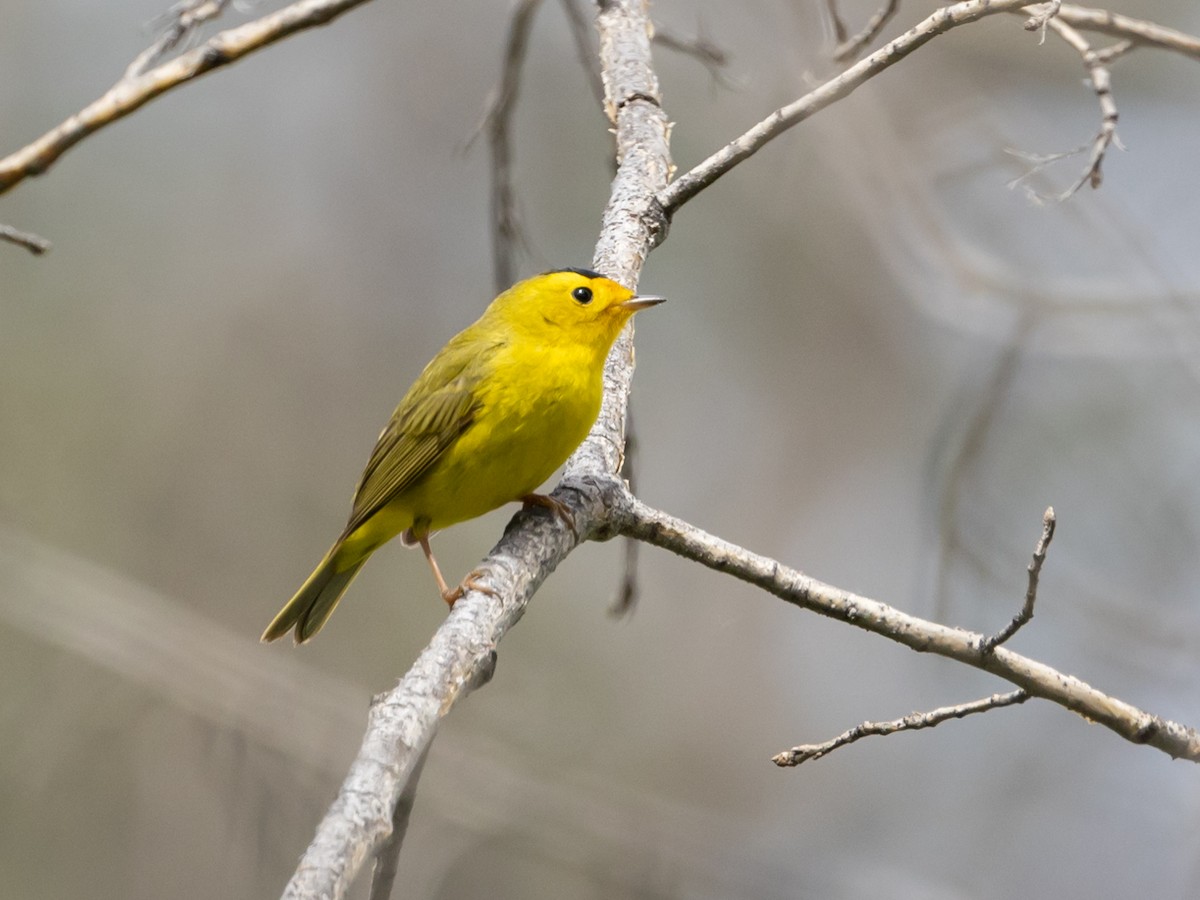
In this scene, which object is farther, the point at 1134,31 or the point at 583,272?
the point at 583,272

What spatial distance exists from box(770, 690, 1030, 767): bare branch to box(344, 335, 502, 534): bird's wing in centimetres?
177

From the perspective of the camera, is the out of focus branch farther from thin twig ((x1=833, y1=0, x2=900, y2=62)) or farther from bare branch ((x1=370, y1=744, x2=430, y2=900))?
bare branch ((x1=370, y1=744, x2=430, y2=900))

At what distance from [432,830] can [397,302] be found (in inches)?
259

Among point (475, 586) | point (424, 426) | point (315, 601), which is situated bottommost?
point (315, 601)

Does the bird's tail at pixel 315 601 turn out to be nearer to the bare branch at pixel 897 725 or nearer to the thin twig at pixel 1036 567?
the bare branch at pixel 897 725

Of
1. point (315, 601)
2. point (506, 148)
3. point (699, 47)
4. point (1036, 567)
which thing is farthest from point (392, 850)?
point (699, 47)

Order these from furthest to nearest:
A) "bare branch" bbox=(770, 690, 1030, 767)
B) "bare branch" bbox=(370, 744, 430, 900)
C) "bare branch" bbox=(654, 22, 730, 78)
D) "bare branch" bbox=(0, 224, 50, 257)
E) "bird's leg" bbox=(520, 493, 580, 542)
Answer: "bare branch" bbox=(654, 22, 730, 78), "bird's leg" bbox=(520, 493, 580, 542), "bare branch" bbox=(770, 690, 1030, 767), "bare branch" bbox=(0, 224, 50, 257), "bare branch" bbox=(370, 744, 430, 900)

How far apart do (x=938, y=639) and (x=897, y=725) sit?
1.00 feet

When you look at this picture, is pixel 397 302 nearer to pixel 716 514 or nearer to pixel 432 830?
pixel 716 514

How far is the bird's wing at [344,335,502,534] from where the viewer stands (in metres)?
4.02

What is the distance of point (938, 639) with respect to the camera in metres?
2.85

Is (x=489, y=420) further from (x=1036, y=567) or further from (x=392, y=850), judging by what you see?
(x=392, y=850)

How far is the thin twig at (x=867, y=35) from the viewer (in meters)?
3.92

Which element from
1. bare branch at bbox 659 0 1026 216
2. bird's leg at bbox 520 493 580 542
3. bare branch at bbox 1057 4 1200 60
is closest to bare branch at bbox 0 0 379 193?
bare branch at bbox 659 0 1026 216
